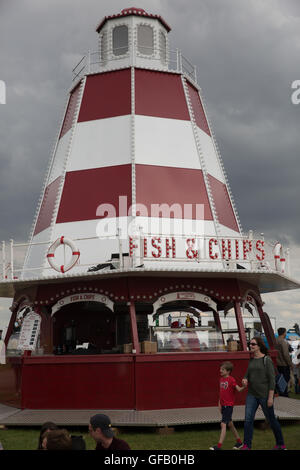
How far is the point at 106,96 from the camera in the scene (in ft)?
64.0

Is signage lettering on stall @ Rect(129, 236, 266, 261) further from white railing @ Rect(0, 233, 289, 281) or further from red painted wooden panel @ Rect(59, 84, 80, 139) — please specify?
red painted wooden panel @ Rect(59, 84, 80, 139)

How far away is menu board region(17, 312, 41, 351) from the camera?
16.7 meters

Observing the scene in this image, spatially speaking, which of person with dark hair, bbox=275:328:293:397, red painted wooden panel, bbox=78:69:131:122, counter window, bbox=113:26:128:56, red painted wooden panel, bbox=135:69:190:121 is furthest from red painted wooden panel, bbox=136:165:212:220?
counter window, bbox=113:26:128:56

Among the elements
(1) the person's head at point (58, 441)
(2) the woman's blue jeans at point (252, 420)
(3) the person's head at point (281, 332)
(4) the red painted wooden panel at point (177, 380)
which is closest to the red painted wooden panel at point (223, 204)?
(3) the person's head at point (281, 332)

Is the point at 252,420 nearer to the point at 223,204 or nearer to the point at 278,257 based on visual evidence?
the point at 278,257

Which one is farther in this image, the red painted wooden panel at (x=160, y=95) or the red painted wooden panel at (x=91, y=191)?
the red painted wooden panel at (x=160, y=95)

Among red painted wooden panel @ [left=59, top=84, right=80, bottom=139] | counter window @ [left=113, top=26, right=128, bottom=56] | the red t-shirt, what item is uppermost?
counter window @ [left=113, top=26, right=128, bottom=56]

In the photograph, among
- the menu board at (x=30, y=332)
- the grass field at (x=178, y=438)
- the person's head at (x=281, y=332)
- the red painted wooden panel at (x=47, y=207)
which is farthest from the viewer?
the red painted wooden panel at (x=47, y=207)

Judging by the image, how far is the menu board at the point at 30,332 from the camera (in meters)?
16.7

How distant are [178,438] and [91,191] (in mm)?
8033

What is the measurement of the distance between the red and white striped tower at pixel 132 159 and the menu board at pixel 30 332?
54.9 inches

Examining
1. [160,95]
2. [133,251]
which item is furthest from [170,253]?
[160,95]

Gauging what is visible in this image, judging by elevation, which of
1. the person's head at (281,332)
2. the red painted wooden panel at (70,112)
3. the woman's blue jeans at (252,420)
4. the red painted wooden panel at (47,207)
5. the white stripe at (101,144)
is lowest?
the woman's blue jeans at (252,420)

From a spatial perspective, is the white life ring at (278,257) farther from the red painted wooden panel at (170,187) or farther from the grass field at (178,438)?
the grass field at (178,438)
